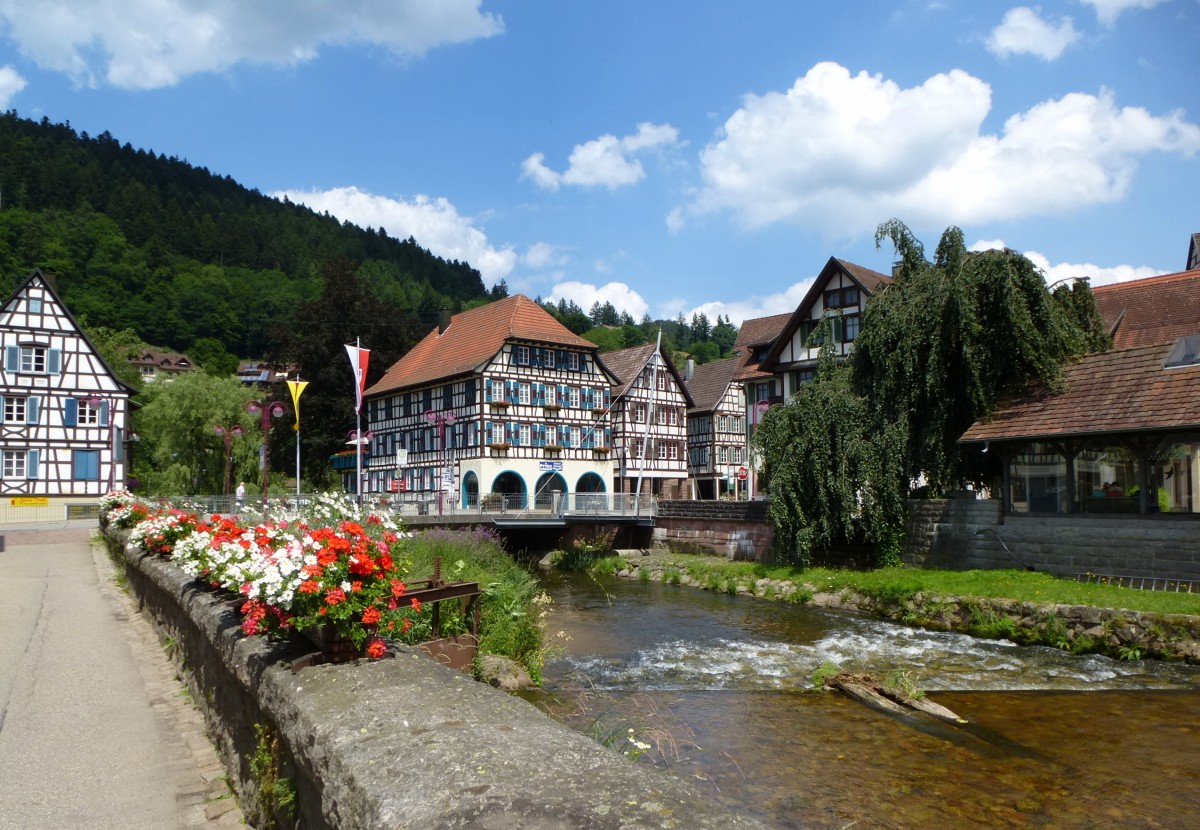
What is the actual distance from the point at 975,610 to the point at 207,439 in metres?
45.2

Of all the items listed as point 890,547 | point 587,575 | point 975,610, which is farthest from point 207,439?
point 975,610

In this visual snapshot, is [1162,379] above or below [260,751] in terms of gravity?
above

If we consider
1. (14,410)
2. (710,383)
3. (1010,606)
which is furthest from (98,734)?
(710,383)

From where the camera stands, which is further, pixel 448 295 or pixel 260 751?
pixel 448 295

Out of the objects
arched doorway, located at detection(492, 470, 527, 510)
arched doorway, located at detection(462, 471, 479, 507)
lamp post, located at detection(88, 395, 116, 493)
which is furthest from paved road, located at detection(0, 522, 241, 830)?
lamp post, located at detection(88, 395, 116, 493)

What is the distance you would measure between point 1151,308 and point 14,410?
172 feet

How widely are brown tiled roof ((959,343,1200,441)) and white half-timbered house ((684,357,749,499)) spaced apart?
35.3 m

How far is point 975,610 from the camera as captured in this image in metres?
18.0

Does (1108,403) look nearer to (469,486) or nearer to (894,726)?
(894,726)

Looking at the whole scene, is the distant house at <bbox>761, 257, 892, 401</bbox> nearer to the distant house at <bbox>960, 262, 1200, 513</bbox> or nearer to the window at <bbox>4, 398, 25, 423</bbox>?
the distant house at <bbox>960, 262, 1200, 513</bbox>

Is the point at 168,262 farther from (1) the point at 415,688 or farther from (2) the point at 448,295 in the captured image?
(1) the point at 415,688

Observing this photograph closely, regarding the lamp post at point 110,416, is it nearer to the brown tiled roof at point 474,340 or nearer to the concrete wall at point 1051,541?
the brown tiled roof at point 474,340

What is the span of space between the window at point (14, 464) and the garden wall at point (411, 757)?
4815cm

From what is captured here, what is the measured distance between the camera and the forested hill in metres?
101
